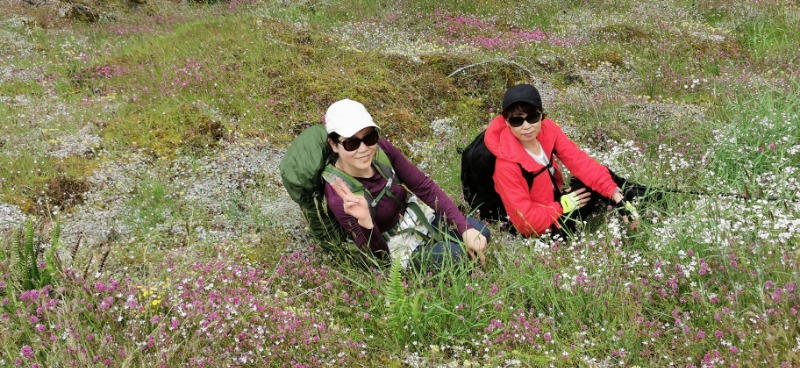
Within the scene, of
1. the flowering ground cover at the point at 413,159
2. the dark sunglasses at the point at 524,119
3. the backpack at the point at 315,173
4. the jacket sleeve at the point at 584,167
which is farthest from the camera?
the jacket sleeve at the point at 584,167

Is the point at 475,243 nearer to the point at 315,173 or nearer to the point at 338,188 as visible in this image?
the point at 338,188

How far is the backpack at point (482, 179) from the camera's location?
16.4 ft

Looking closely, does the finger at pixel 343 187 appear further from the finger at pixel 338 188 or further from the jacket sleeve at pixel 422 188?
the jacket sleeve at pixel 422 188

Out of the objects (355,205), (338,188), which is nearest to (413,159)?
(338,188)

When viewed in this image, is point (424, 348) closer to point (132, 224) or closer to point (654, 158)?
point (132, 224)

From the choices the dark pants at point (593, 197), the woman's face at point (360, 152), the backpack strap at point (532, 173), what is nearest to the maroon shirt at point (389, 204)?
the woman's face at point (360, 152)

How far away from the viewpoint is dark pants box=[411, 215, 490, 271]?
168 inches

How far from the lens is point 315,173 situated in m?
4.16

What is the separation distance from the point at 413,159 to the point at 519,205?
2.70m

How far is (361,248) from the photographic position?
14.1ft

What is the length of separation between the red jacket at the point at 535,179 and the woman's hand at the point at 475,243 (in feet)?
1.53

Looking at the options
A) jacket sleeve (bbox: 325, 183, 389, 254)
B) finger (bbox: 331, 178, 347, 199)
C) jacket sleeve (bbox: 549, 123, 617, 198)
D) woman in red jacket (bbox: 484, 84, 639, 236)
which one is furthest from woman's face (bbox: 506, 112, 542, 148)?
finger (bbox: 331, 178, 347, 199)

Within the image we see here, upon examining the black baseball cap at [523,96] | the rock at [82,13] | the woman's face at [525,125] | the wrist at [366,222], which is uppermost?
the rock at [82,13]

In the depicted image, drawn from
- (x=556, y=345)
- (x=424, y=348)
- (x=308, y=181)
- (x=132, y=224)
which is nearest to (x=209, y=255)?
(x=132, y=224)
